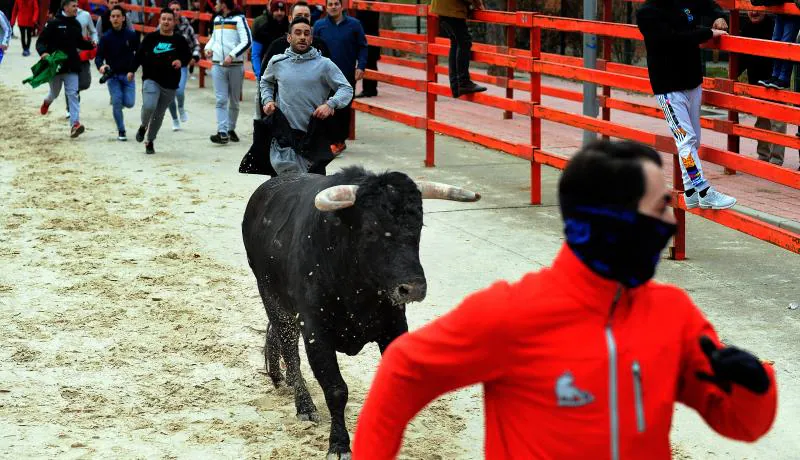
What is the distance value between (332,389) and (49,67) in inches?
448

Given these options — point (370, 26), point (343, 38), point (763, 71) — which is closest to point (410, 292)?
point (763, 71)

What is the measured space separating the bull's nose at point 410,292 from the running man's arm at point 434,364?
2483 millimetres

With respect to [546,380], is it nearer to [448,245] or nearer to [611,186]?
[611,186]

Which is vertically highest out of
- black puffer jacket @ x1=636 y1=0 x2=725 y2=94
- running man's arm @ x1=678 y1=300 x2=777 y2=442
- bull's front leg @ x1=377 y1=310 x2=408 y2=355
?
black puffer jacket @ x1=636 y1=0 x2=725 y2=94

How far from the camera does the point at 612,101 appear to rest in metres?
13.2

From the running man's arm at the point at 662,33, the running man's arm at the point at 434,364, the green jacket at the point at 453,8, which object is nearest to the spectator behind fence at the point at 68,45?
the green jacket at the point at 453,8

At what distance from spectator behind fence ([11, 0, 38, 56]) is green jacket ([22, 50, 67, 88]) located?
38.4 feet

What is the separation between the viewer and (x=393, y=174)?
18.1ft

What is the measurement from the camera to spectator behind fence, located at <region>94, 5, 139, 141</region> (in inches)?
611

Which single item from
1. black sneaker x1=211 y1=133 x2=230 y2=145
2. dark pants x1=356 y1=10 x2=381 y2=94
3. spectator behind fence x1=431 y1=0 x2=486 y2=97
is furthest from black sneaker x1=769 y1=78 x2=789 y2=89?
dark pants x1=356 y1=10 x2=381 y2=94

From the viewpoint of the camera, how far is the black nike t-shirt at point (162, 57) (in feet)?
48.5

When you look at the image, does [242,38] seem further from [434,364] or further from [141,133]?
[434,364]

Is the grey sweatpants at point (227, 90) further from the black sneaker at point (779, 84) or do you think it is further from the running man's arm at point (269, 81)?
the black sneaker at point (779, 84)

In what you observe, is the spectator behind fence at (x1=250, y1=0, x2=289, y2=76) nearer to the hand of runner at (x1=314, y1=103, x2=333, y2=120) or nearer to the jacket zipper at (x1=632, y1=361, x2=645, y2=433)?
the hand of runner at (x1=314, y1=103, x2=333, y2=120)
